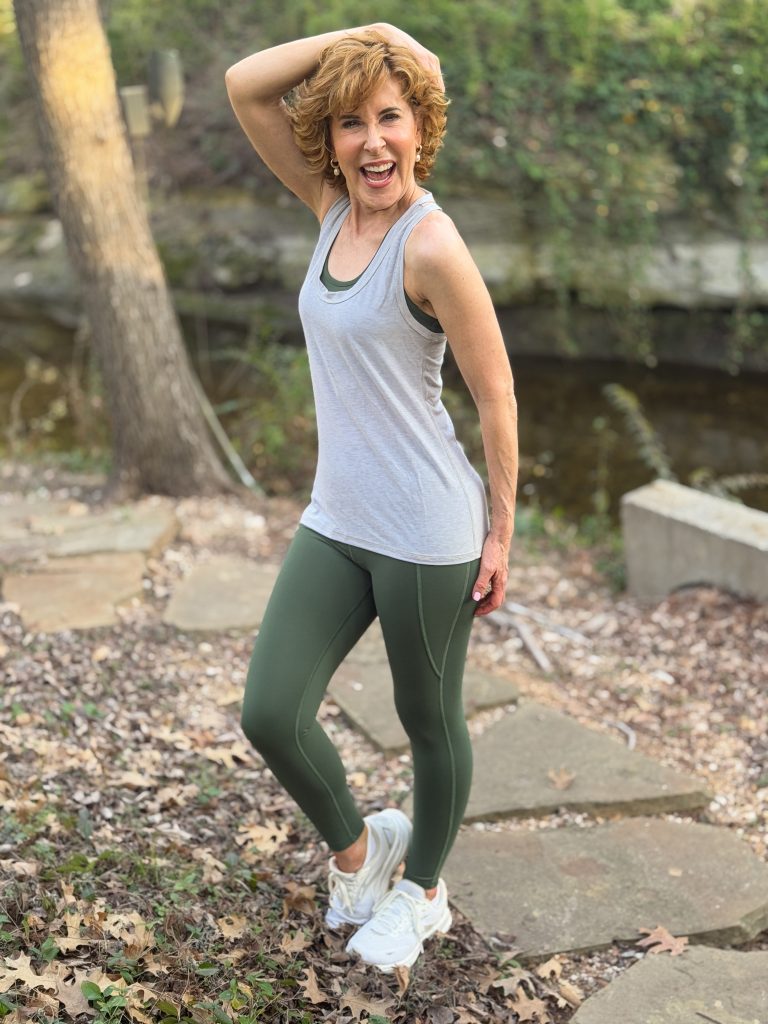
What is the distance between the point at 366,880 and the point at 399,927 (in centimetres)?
15

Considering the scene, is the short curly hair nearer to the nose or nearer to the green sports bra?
the nose

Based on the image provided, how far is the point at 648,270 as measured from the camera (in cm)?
970

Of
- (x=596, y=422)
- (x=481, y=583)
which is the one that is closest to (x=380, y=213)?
(x=481, y=583)

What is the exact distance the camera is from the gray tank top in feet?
7.30

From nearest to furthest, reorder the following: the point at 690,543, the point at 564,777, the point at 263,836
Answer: the point at 263,836 < the point at 564,777 < the point at 690,543

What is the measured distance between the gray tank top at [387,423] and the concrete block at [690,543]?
8.21 feet

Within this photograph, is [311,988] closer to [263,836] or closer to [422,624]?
[263,836]

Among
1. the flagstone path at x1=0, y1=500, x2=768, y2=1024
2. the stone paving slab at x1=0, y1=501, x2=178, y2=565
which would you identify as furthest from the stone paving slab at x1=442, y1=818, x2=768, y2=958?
the stone paving slab at x1=0, y1=501, x2=178, y2=565

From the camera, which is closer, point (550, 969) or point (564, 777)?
point (550, 969)

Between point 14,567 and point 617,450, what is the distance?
4749mm

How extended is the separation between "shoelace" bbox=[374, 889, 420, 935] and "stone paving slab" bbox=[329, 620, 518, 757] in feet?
3.07

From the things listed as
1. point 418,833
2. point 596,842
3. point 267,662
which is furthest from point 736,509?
point 267,662

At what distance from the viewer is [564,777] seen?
11.2ft

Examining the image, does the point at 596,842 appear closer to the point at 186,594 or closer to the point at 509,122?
the point at 186,594
